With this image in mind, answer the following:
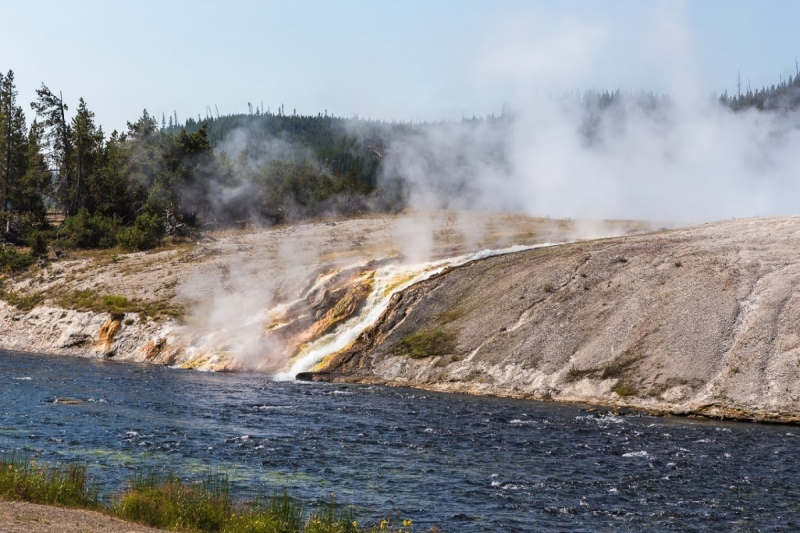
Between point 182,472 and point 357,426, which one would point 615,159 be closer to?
point 357,426

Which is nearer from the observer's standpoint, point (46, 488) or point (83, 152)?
point (46, 488)

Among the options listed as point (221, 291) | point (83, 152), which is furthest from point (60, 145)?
point (221, 291)

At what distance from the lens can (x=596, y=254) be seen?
45.5m

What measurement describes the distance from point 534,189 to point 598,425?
156 feet

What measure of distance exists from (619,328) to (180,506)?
2643cm

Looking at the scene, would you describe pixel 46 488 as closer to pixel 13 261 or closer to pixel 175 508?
pixel 175 508

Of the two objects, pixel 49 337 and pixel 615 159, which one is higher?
pixel 615 159

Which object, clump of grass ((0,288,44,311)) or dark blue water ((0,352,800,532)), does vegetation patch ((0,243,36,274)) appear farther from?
dark blue water ((0,352,800,532))

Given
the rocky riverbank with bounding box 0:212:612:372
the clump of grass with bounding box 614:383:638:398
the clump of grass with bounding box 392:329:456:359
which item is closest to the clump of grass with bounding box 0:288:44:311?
the rocky riverbank with bounding box 0:212:612:372

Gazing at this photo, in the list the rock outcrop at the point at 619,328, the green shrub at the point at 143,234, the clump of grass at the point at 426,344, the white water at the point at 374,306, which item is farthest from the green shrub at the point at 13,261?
the clump of grass at the point at 426,344

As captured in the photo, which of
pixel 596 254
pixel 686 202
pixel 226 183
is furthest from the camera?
pixel 226 183

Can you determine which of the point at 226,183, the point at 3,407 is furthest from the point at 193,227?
the point at 3,407

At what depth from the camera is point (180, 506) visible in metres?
15.6

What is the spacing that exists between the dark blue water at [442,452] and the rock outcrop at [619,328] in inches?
97.8
